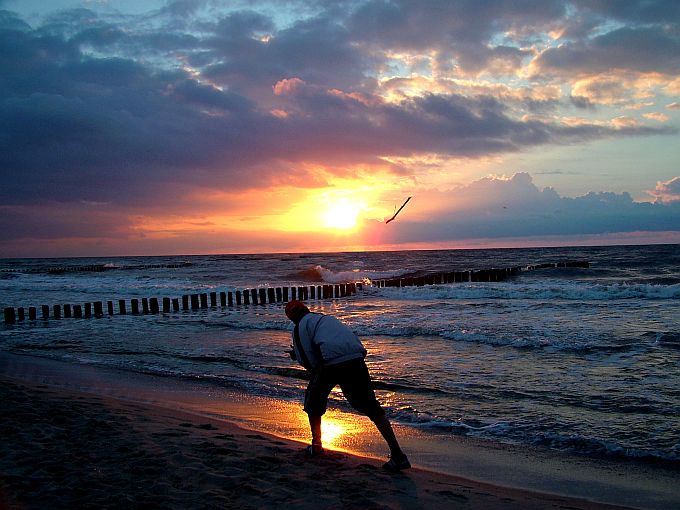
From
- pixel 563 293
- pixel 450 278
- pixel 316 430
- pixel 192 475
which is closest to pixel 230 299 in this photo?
pixel 563 293

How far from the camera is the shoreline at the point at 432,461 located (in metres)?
4.82

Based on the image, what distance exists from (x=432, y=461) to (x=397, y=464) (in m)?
0.67

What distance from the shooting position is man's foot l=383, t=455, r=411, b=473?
531 centimetres

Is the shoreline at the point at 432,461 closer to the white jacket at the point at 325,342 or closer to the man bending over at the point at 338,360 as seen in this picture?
the man bending over at the point at 338,360

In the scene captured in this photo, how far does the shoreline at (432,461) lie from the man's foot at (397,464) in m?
0.10

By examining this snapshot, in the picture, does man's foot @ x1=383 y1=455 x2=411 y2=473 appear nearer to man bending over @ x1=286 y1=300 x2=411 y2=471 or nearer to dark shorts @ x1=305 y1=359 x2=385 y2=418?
man bending over @ x1=286 y1=300 x2=411 y2=471

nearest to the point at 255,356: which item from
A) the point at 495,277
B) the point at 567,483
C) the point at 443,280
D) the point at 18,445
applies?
the point at 18,445

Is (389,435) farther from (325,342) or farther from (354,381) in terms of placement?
(325,342)

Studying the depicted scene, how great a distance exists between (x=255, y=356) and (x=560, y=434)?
294 inches

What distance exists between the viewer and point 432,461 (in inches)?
229

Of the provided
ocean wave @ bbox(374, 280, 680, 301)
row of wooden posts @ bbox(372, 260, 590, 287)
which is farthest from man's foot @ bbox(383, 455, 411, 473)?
row of wooden posts @ bbox(372, 260, 590, 287)

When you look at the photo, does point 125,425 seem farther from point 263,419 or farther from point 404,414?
point 404,414

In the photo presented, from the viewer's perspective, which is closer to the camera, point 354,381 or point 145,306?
point 354,381

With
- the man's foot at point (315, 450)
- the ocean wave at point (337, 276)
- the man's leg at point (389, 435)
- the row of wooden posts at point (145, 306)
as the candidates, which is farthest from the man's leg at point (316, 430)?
the ocean wave at point (337, 276)
